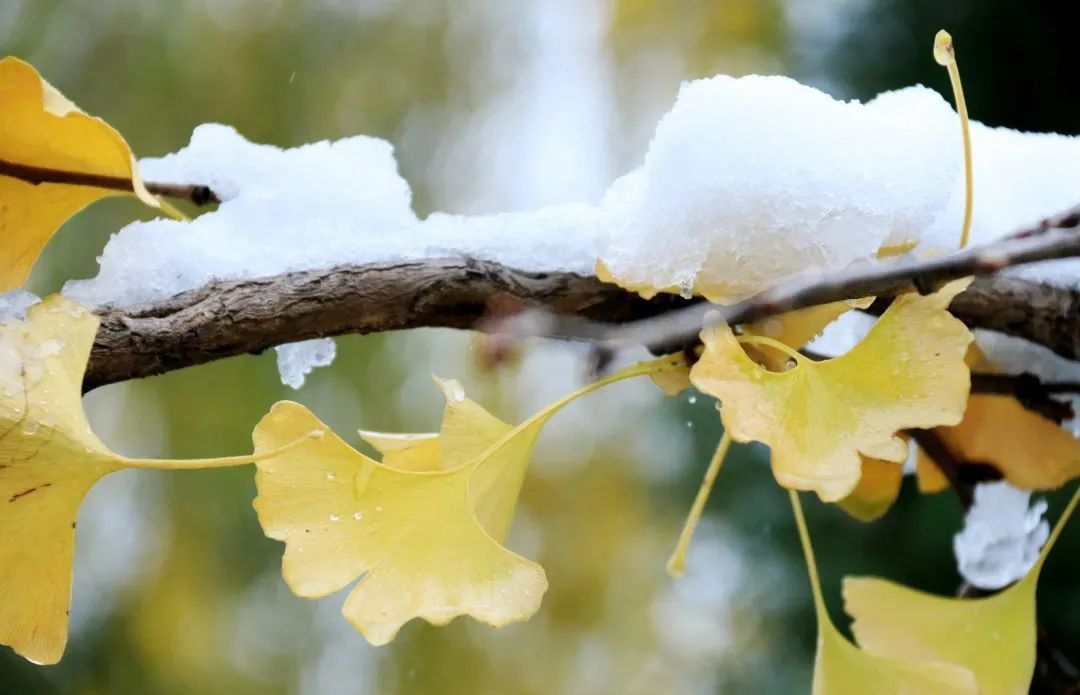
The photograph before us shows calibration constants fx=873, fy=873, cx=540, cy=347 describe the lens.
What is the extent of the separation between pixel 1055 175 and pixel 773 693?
0.38m

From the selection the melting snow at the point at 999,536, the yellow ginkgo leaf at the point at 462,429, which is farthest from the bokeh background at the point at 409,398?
the yellow ginkgo leaf at the point at 462,429

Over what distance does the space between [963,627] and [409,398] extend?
23.3 inches

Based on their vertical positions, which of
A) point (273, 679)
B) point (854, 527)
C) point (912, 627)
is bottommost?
point (273, 679)

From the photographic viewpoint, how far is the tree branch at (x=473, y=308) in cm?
13

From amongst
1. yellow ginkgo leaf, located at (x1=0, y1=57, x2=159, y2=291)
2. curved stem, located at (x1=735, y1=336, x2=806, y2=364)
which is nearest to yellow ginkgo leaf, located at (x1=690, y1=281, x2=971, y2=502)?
curved stem, located at (x1=735, y1=336, x2=806, y2=364)

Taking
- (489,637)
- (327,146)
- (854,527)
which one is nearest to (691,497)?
(854,527)

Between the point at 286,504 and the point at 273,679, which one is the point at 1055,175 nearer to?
the point at 286,504

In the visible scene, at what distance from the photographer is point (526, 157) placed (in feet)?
2.59

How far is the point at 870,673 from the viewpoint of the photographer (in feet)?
0.52

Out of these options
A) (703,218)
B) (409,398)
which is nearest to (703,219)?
(703,218)

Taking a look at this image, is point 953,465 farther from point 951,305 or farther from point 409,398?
point 409,398

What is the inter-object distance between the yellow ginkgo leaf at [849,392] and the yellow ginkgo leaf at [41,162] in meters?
0.10

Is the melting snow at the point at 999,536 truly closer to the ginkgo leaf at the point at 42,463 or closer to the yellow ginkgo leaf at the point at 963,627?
the yellow ginkgo leaf at the point at 963,627

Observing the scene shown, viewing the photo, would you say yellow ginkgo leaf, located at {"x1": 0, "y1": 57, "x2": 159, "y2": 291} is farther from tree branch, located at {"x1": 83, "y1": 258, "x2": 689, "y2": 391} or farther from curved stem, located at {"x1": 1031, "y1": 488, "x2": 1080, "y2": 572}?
curved stem, located at {"x1": 1031, "y1": 488, "x2": 1080, "y2": 572}
